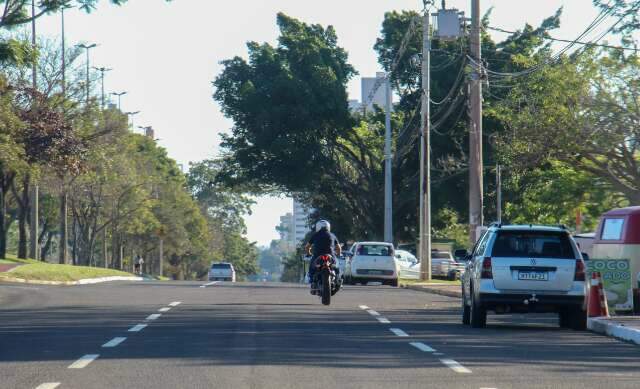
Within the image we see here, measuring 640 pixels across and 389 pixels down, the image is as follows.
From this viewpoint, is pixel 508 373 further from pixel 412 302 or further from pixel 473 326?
pixel 412 302

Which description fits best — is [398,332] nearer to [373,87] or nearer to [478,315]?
[478,315]

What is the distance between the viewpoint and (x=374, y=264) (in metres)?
48.1

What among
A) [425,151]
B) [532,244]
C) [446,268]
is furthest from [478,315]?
[446,268]

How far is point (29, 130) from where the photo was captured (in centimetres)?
5588

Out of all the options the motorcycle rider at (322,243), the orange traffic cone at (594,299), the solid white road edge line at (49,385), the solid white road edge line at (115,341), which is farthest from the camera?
the motorcycle rider at (322,243)

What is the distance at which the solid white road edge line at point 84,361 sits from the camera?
13.3 m

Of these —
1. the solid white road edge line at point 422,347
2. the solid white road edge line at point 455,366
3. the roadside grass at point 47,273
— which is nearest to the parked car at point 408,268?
the roadside grass at point 47,273

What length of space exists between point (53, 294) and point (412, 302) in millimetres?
8983

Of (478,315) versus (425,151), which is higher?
(425,151)

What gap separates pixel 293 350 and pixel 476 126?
20.6 meters

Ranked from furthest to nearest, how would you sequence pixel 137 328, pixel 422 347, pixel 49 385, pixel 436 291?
1. pixel 436 291
2. pixel 137 328
3. pixel 422 347
4. pixel 49 385

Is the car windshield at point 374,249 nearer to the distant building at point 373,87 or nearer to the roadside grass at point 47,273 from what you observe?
the roadside grass at point 47,273

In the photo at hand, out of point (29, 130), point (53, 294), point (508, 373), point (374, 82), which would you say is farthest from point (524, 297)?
point (374, 82)

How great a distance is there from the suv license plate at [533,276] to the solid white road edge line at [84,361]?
8.27 metres
